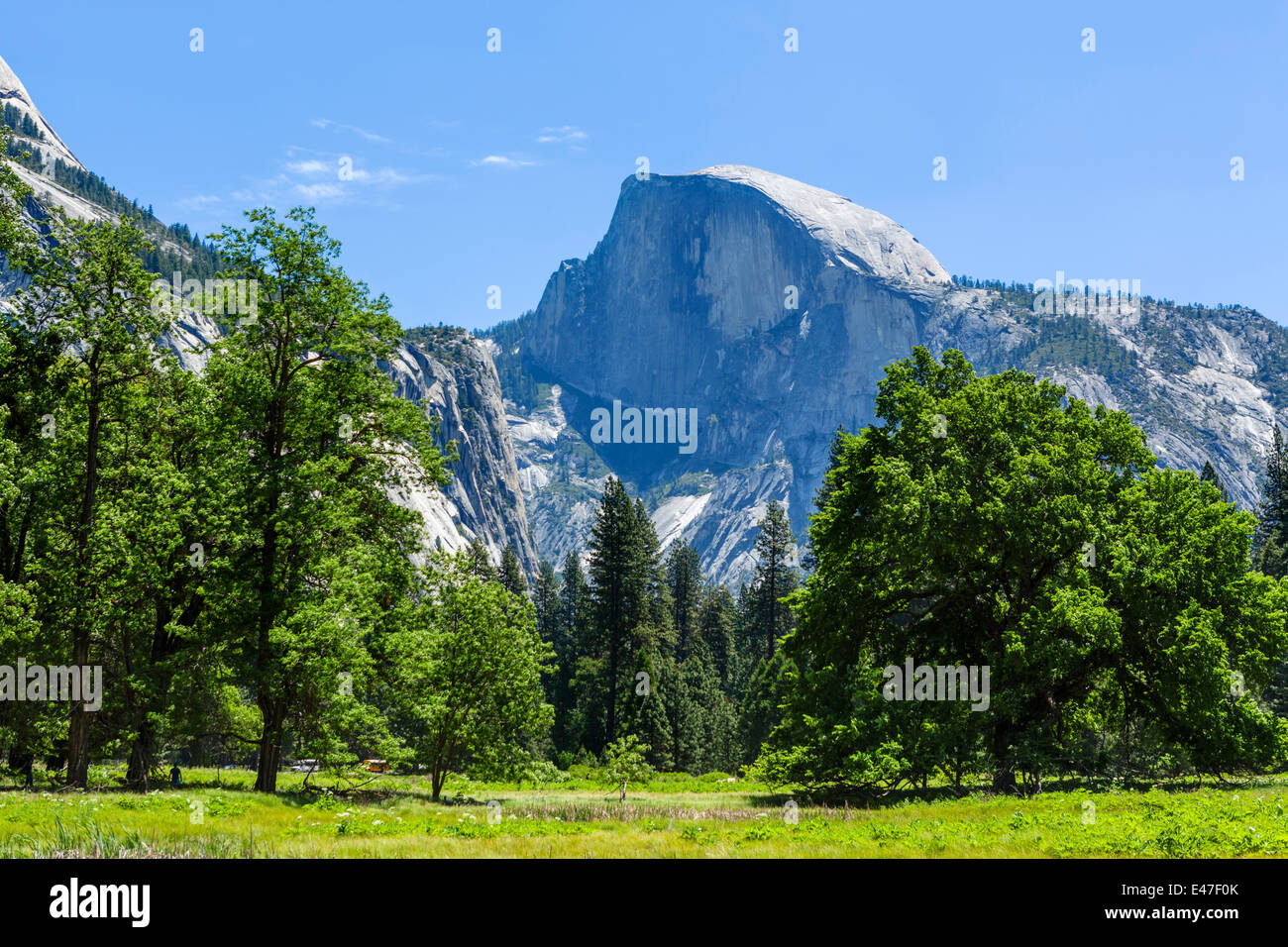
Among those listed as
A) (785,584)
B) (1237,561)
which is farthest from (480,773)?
(785,584)

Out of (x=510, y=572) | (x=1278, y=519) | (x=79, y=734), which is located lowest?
(x=79, y=734)

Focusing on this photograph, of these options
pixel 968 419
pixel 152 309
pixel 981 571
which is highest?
pixel 152 309

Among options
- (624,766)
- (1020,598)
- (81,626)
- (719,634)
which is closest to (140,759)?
(81,626)

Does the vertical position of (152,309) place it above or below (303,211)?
below

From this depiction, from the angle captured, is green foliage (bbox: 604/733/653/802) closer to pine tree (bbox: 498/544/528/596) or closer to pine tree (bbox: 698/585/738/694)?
pine tree (bbox: 498/544/528/596)

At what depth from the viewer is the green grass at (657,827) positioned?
1306cm

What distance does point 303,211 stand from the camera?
2680 cm

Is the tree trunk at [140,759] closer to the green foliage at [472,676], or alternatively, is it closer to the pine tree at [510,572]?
the green foliage at [472,676]


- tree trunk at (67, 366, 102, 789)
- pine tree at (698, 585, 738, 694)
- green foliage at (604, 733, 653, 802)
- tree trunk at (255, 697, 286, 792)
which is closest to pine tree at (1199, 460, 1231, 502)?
green foliage at (604, 733, 653, 802)

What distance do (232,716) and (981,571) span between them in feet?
86.8

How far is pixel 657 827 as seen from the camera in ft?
65.5

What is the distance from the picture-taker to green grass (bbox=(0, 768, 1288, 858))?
13.1m

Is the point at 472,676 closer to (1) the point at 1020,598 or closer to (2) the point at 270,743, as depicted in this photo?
(2) the point at 270,743

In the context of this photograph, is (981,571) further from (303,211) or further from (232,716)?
(232,716)
